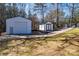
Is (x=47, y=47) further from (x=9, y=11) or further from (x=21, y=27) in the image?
(x=9, y=11)

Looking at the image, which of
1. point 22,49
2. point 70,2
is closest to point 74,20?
point 70,2

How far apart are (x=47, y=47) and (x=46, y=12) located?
0.32 meters

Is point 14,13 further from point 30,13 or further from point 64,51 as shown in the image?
point 64,51

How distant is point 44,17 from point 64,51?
1.19 ft

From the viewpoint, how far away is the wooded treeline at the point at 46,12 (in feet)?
19.3

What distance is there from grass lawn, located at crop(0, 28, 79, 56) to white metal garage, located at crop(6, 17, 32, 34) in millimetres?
103

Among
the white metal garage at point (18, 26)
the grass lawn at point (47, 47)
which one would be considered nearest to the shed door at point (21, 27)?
the white metal garage at point (18, 26)

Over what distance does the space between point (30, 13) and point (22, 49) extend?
0.34m

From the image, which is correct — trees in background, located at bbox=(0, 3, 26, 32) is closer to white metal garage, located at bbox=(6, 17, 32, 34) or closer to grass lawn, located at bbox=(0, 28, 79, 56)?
white metal garage, located at bbox=(6, 17, 32, 34)

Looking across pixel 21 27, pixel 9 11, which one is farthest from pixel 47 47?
pixel 9 11

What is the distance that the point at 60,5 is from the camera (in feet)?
19.3

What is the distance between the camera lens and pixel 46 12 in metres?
5.89

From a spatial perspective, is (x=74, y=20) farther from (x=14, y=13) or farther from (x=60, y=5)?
(x=14, y=13)

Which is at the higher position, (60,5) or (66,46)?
(60,5)
